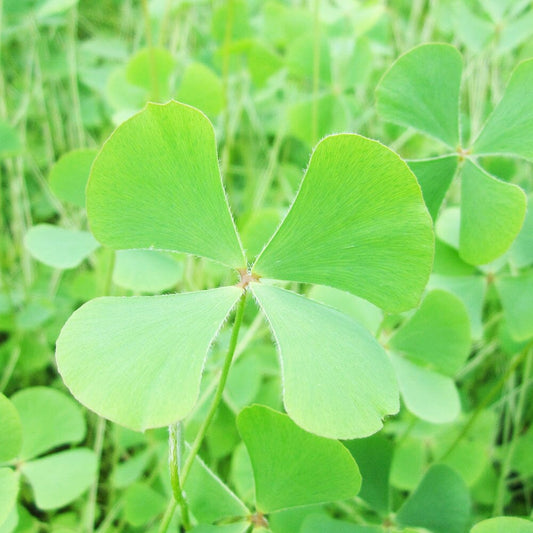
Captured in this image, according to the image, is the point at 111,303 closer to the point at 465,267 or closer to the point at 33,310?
the point at 465,267

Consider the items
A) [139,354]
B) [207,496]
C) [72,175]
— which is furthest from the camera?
[72,175]

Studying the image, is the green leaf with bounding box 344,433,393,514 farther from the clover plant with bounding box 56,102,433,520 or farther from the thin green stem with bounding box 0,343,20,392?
the thin green stem with bounding box 0,343,20,392

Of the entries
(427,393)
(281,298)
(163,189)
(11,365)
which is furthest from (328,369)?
(11,365)

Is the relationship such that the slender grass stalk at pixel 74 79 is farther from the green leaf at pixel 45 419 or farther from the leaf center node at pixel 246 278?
the leaf center node at pixel 246 278

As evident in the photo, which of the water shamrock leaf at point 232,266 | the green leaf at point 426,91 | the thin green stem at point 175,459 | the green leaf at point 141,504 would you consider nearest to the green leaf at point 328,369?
the water shamrock leaf at point 232,266

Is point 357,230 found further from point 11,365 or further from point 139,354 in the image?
point 11,365

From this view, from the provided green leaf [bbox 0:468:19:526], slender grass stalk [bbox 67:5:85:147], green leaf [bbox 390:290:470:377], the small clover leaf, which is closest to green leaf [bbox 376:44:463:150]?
the small clover leaf
